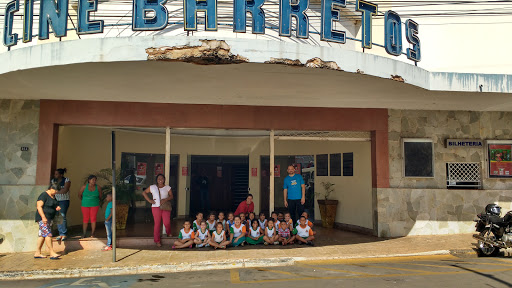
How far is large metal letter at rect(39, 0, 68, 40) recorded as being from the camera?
739 centimetres

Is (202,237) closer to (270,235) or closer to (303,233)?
(270,235)

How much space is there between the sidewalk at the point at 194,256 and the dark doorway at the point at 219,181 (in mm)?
4345

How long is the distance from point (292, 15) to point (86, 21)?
364 centimetres

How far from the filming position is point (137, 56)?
658 centimetres

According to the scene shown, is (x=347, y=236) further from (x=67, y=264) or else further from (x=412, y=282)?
(x=67, y=264)

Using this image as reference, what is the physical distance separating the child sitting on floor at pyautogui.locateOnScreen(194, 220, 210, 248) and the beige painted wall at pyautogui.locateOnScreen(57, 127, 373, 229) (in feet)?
12.7

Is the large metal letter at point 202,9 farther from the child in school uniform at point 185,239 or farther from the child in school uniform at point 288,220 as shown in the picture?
the child in school uniform at point 288,220

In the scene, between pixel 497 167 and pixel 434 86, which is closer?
pixel 434 86

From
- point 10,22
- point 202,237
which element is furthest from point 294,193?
point 10,22

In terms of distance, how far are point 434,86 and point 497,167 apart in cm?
394

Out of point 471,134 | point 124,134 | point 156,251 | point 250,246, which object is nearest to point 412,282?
point 250,246

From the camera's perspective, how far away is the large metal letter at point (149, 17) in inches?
281

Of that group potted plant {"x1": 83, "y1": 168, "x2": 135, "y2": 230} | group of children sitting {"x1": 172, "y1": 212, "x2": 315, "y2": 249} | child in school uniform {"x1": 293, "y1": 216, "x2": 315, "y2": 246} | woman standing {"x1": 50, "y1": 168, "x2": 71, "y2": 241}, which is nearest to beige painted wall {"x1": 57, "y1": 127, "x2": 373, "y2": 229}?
potted plant {"x1": 83, "y1": 168, "x2": 135, "y2": 230}

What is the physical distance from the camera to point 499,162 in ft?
A: 35.4
